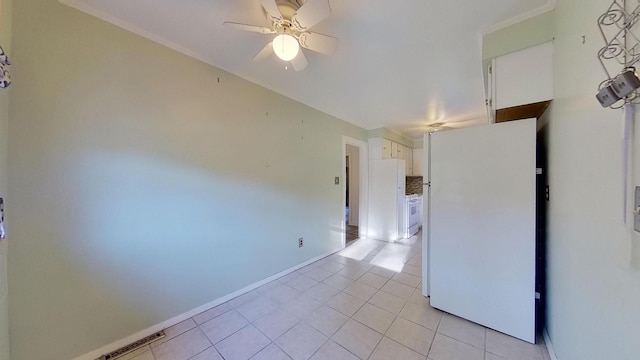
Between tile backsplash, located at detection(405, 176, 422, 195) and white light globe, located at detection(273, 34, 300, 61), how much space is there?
5026 millimetres

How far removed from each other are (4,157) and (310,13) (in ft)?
6.09

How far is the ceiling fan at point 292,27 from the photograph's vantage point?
1176mm

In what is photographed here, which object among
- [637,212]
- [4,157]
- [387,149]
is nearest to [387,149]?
[387,149]

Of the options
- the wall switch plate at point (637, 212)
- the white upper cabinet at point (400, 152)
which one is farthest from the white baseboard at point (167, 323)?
the white upper cabinet at point (400, 152)

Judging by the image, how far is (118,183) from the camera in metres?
1.52

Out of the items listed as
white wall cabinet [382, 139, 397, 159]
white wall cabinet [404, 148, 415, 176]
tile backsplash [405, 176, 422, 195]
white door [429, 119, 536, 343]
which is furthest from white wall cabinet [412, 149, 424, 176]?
white door [429, 119, 536, 343]

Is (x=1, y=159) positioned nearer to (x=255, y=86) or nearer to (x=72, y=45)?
(x=72, y=45)

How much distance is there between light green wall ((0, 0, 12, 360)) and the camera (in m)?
1.05

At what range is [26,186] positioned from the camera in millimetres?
1217

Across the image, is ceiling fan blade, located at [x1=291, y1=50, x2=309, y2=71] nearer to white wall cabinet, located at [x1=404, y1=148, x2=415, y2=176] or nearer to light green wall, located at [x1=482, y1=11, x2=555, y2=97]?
light green wall, located at [x1=482, y1=11, x2=555, y2=97]

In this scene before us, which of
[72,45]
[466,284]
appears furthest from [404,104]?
[72,45]

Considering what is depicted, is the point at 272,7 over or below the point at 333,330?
over

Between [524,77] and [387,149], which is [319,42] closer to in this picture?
[524,77]

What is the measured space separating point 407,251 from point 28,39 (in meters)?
4.52
